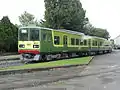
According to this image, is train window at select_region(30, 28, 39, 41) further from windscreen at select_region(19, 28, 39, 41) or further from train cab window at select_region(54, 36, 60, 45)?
train cab window at select_region(54, 36, 60, 45)

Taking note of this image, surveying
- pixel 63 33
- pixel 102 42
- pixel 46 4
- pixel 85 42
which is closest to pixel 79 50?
pixel 85 42

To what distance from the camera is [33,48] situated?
3197 centimetres

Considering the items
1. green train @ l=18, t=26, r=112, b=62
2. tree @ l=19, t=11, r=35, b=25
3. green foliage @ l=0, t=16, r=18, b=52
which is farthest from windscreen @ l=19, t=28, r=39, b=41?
tree @ l=19, t=11, r=35, b=25

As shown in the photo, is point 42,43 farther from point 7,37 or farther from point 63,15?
point 63,15

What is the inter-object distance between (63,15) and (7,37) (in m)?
16.5

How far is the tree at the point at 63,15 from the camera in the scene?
221ft

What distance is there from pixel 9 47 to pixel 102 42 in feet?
60.0

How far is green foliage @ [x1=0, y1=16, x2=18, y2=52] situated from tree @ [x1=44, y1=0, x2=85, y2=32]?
10.8 metres

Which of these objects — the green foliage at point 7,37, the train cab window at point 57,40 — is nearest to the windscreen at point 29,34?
the train cab window at point 57,40

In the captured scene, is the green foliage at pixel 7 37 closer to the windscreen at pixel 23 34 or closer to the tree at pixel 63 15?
the tree at pixel 63 15

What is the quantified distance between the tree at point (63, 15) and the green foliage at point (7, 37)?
35.5 feet

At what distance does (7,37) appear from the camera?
54.0 m

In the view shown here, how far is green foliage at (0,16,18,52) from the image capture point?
5300 cm

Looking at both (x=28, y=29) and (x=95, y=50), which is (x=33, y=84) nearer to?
(x=28, y=29)
